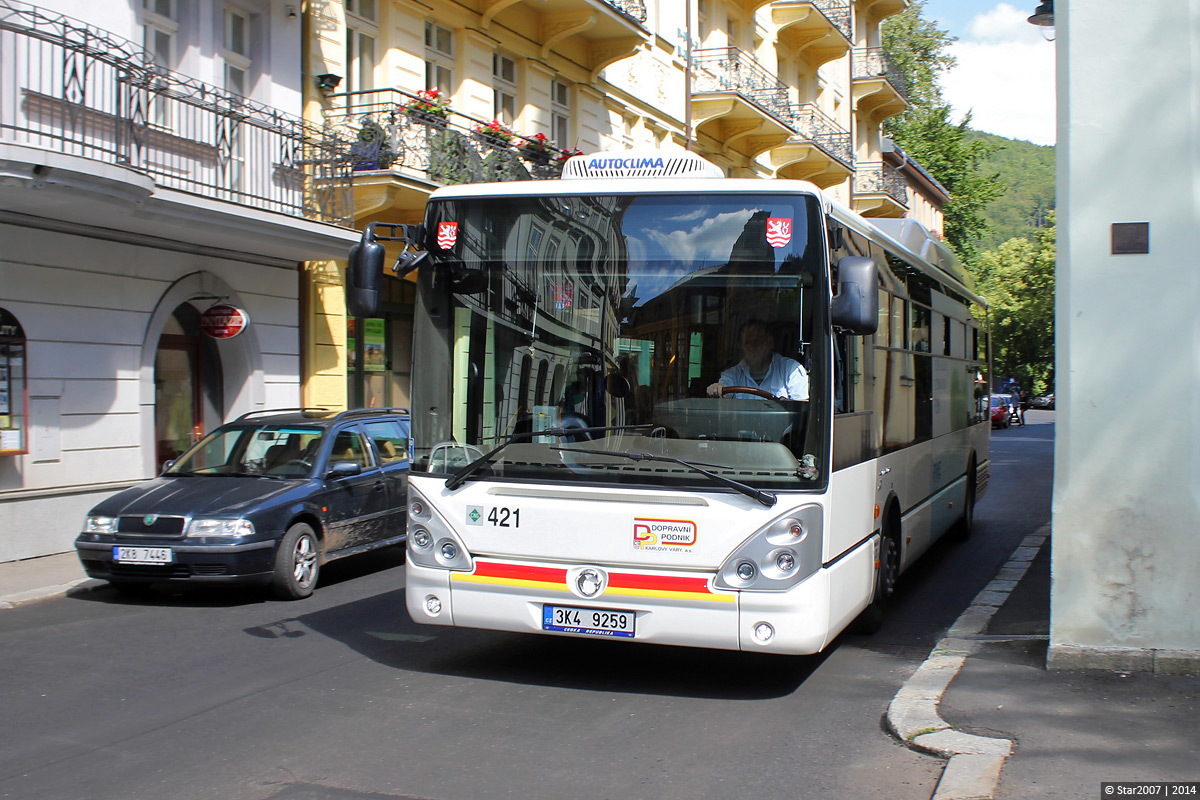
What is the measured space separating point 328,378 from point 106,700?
36.5 feet

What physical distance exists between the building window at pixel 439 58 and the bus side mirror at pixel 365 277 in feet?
42.6

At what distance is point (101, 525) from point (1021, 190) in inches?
5393

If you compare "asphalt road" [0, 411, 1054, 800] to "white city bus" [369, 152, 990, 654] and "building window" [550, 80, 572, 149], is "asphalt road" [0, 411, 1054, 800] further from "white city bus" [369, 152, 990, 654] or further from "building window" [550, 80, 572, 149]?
"building window" [550, 80, 572, 149]

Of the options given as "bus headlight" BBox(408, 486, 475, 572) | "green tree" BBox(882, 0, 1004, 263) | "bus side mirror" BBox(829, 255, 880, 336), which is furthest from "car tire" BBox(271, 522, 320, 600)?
"green tree" BBox(882, 0, 1004, 263)

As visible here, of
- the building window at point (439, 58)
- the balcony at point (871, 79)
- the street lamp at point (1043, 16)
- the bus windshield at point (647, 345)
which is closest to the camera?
the bus windshield at point (647, 345)

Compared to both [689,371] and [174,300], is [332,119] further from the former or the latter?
[689,371]

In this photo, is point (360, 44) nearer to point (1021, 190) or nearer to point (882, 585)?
point (882, 585)

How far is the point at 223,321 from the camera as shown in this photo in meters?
14.7

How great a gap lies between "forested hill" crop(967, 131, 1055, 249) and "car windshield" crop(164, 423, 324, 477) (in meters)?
112

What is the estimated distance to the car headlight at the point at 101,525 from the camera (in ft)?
30.6

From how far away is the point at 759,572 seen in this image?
584 centimetres

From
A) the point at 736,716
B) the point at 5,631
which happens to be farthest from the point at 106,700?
the point at 736,716

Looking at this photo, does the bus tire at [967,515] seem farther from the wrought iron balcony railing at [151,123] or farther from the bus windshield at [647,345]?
the wrought iron balcony railing at [151,123]

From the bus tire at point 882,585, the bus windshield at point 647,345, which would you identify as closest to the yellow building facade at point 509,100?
the bus tire at point 882,585
